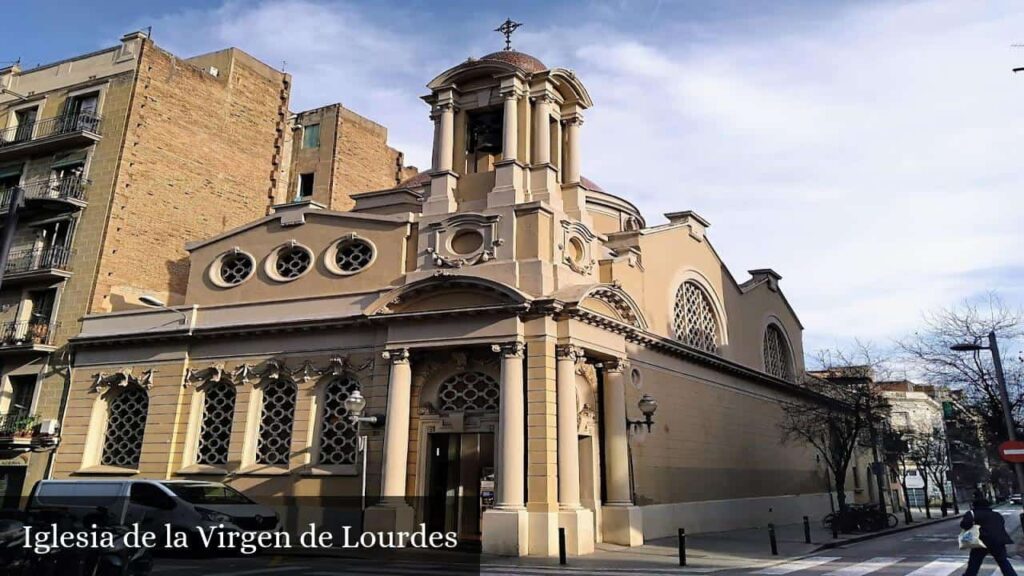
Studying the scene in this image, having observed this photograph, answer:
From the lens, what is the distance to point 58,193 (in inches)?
1105

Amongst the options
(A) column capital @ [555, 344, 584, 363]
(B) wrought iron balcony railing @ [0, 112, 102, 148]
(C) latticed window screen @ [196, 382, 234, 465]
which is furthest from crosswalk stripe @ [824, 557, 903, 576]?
(B) wrought iron balcony railing @ [0, 112, 102, 148]

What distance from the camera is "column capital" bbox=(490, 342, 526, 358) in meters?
18.7

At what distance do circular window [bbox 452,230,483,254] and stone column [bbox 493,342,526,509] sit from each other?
353cm

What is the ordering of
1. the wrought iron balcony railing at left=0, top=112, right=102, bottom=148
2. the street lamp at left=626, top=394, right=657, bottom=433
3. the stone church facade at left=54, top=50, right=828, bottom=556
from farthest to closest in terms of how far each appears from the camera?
1. the wrought iron balcony railing at left=0, top=112, right=102, bottom=148
2. the street lamp at left=626, top=394, right=657, bottom=433
3. the stone church facade at left=54, top=50, right=828, bottom=556

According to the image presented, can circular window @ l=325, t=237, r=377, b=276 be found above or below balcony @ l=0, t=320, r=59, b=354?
above

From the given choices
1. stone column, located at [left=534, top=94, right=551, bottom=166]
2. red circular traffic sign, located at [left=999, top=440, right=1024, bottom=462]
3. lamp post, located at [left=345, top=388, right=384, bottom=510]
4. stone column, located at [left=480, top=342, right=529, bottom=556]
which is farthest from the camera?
stone column, located at [left=534, top=94, right=551, bottom=166]

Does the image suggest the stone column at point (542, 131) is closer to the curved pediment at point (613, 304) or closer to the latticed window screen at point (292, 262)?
the curved pediment at point (613, 304)

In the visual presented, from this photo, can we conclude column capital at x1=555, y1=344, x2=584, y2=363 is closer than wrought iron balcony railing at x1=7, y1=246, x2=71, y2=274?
Yes

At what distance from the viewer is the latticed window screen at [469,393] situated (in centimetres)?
2002

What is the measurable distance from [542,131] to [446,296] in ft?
20.4

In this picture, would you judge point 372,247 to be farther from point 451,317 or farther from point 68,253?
point 68,253

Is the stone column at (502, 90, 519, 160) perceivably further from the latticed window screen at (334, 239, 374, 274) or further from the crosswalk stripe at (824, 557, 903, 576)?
the crosswalk stripe at (824, 557, 903, 576)

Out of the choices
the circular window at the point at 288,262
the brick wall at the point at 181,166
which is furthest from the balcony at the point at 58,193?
the circular window at the point at 288,262

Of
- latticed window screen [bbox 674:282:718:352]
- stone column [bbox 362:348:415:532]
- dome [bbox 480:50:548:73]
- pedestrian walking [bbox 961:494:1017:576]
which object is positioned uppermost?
dome [bbox 480:50:548:73]
